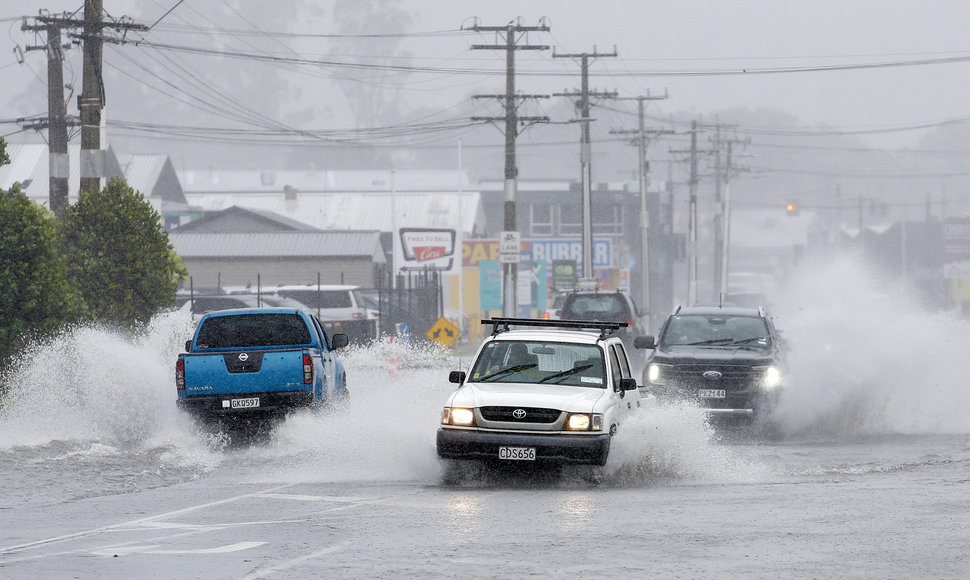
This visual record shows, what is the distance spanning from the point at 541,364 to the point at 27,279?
1026cm

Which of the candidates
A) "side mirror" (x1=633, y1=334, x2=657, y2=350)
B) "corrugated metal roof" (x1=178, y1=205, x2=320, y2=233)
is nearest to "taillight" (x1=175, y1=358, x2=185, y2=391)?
"side mirror" (x1=633, y1=334, x2=657, y2=350)

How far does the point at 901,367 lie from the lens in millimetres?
23688

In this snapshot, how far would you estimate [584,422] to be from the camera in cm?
1385

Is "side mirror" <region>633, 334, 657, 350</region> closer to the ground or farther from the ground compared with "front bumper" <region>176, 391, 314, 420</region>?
farther from the ground

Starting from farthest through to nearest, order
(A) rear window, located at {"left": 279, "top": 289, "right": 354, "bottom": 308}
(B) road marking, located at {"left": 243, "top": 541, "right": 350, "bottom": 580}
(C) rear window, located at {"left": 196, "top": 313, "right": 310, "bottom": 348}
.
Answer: (A) rear window, located at {"left": 279, "top": 289, "right": 354, "bottom": 308} < (C) rear window, located at {"left": 196, "top": 313, "right": 310, "bottom": 348} < (B) road marking, located at {"left": 243, "top": 541, "right": 350, "bottom": 580}

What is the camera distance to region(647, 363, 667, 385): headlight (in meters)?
21.0

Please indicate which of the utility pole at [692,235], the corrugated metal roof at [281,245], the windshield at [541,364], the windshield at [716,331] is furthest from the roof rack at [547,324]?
the utility pole at [692,235]

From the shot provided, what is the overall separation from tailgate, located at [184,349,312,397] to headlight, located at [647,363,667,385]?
4.92 meters

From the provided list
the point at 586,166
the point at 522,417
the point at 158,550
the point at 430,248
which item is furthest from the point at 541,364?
the point at 430,248

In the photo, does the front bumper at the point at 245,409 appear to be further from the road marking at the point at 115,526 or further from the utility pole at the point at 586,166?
the utility pole at the point at 586,166

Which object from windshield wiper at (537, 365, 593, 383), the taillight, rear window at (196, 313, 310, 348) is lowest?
the taillight

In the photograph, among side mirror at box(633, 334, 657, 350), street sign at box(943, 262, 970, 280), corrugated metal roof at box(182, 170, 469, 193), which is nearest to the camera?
side mirror at box(633, 334, 657, 350)

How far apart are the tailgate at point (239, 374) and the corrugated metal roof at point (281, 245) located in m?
50.6

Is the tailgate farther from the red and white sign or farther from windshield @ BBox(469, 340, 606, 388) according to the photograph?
the red and white sign
